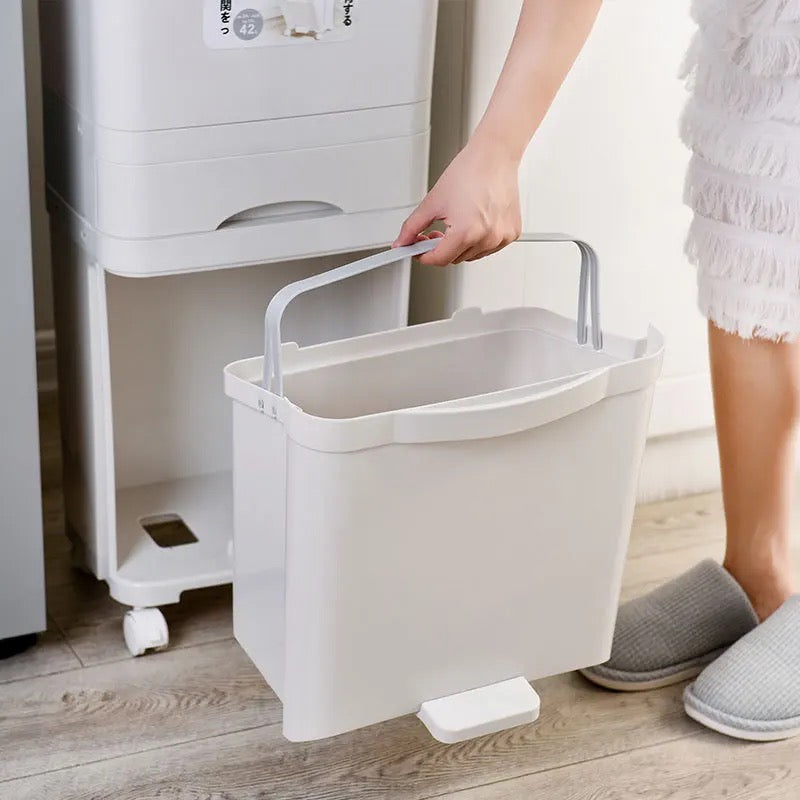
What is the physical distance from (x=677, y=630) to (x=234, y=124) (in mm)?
585

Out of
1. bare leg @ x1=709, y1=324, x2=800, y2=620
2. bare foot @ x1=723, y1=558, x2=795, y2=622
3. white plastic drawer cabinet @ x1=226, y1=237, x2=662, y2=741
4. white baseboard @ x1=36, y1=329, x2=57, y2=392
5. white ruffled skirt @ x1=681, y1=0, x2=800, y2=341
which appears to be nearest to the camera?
white plastic drawer cabinet @ x1=226, y1=237, x2=662, y2=741

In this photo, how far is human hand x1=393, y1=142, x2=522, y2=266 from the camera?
90cm

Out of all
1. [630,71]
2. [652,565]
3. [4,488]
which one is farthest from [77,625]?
[630,71]

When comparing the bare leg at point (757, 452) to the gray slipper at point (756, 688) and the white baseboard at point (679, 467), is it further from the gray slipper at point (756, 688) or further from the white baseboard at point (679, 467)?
the white baseboard at point (679, 467)

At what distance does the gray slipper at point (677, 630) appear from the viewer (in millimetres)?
1152

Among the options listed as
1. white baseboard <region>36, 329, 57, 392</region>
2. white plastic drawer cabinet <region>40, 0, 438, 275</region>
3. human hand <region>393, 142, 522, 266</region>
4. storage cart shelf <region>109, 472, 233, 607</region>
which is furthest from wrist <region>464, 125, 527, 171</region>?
white baseboard <region>36, 329, 57, 392</region>

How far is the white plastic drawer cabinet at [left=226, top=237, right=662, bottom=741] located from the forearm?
11 cm

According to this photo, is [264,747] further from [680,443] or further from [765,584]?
Answer: [680,443]

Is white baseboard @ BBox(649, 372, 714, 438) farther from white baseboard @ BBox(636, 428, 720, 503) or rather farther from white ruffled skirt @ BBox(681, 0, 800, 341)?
white ruffled skirt @ BBox(681, 0, 800, 341)

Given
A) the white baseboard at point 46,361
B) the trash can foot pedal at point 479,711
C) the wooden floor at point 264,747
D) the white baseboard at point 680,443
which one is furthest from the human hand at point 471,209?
the white baseboard at point 46,361

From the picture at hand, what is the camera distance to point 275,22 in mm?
1018

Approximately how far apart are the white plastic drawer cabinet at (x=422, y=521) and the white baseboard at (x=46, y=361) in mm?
840

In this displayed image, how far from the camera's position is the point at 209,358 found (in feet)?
4.33

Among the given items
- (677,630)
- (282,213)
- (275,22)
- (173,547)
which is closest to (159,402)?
(173,547)
